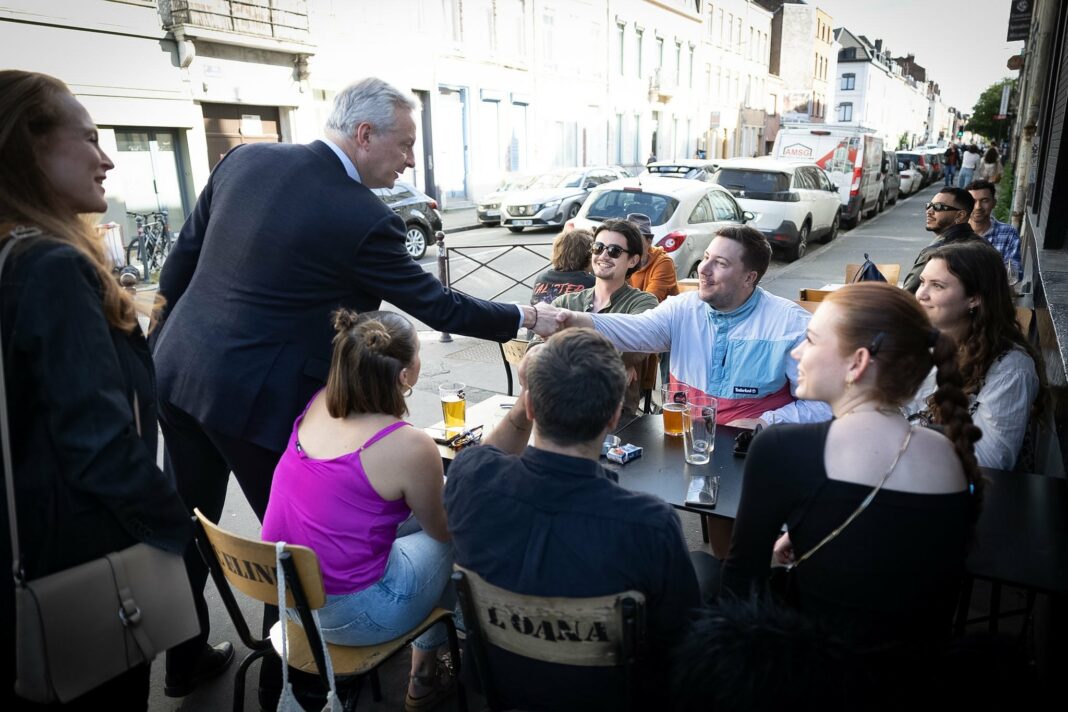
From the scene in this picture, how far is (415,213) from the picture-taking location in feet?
45.4

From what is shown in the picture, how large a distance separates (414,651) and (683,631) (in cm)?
131

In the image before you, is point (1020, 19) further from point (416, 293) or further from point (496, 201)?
point (416, 293)

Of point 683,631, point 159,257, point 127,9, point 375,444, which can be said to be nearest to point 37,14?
point 127,9

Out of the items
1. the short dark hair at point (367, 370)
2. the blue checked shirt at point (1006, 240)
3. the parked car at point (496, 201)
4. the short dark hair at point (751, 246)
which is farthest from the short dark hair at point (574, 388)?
the parked car at point (496, 201)

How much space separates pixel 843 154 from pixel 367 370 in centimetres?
1783

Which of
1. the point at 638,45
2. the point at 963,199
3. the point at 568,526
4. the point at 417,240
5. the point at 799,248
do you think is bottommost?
the point at 799,248

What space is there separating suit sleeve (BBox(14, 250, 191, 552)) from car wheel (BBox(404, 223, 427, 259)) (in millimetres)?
12211

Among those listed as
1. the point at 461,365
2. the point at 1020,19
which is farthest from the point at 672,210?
the point at 1020,19

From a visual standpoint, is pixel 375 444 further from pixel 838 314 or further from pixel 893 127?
pixel 893 127

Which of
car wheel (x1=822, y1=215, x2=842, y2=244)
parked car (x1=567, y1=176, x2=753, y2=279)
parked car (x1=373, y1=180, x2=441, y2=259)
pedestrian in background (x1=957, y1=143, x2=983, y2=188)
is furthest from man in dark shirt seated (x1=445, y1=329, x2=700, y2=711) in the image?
pedestrian in background (x1=957, y1=143, x2=983, y2=188)

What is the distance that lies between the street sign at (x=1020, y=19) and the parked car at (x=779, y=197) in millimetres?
7028

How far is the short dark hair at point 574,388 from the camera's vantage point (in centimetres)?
166

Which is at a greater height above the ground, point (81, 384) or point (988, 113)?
point (988, 113)

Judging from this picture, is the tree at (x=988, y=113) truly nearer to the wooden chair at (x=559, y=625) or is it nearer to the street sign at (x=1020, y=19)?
the street sign at (x=1020, y=19)
